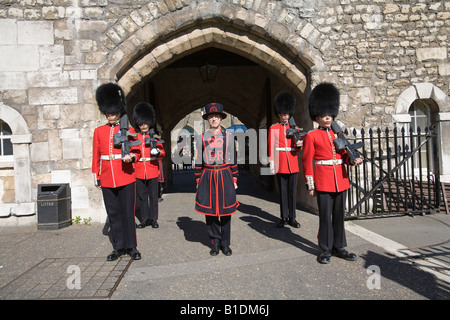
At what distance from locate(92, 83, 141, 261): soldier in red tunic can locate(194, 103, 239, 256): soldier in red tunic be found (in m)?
0.80

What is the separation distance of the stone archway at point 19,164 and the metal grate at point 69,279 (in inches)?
86.7

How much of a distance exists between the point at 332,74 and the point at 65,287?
517cm

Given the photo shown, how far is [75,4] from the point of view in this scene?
560 cm

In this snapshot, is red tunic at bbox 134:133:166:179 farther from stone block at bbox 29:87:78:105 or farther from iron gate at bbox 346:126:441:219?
iron gate at bbox 346:126:441:219

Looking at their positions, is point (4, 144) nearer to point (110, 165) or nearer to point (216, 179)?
point (110, 165)

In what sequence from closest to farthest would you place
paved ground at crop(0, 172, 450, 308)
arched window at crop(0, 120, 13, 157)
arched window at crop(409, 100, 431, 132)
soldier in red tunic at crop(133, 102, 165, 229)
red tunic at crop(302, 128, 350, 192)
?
paved ground at crop(0, 172, 450, 308) < red tunic at crop(302, 128, 350, 192) < soldier in red tunic at crop(133, 102, 165, 229) < arched window at crop(0, 120, 13, 157) < arched window at crop(409, 100, 431, 132)

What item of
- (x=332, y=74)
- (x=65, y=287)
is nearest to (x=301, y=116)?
(x=332, y=74)

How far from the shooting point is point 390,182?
5617mm

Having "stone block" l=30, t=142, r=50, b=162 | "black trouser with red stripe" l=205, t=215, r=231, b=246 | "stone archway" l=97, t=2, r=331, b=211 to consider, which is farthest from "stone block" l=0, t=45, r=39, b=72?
"black trouser with red stripe" l=205, t=215, r=231, b=246

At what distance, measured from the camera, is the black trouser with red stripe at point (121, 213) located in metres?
3.78

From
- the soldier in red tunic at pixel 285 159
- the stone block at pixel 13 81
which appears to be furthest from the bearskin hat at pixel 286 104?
the stone block at pixel 13 81

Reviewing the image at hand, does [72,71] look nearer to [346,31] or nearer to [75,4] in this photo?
[75,4]

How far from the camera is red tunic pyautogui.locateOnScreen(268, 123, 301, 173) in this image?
5184mm

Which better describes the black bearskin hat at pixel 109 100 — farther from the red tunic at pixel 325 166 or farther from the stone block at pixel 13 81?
the stone block at pixel 13 81
